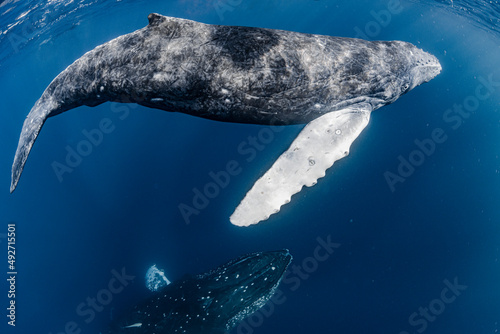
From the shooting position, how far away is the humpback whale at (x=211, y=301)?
10117 millimetres

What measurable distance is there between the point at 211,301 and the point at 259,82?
27.9 ft

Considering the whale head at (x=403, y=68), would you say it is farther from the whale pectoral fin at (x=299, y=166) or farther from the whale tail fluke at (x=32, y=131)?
the whale tail fluke at (x=32, y=131)

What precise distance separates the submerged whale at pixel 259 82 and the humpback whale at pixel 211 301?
675 cm

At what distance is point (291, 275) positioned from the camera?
13172 mm

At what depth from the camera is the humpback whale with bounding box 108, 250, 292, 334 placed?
10.1 meters

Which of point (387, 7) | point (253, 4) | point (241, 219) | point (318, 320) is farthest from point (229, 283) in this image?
point (253, 4)

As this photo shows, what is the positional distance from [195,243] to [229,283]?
484cm

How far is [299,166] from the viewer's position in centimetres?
526

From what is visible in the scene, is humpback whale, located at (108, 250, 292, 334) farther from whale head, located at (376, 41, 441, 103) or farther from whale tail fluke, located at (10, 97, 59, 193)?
whale head, located at (376, 41, 441, 103)

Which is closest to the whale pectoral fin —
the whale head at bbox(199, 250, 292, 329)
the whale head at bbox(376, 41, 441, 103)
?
the whale head at bbox(376, 41, 441, 103)

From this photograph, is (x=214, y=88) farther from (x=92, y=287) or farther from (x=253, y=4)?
(x=253, y=4)

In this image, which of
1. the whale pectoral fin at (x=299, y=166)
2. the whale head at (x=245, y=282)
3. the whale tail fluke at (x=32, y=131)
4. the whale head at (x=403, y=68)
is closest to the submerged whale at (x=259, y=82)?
the whale pectoral fin at (x=299, y=166)

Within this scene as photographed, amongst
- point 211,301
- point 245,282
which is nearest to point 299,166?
point 245,282

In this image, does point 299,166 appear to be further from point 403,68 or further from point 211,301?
point 211,301
